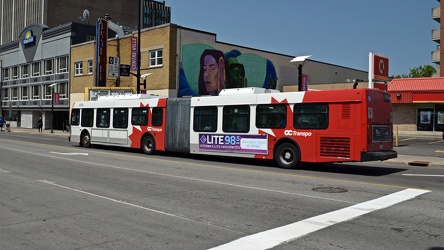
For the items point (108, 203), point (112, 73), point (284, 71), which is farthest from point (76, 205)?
point (284, 71)

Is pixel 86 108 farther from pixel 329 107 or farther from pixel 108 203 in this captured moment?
pixel 108 203

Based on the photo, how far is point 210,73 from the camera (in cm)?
3862

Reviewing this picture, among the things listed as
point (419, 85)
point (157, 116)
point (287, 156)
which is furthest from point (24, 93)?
point (287, 156)

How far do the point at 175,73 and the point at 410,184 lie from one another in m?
26.9

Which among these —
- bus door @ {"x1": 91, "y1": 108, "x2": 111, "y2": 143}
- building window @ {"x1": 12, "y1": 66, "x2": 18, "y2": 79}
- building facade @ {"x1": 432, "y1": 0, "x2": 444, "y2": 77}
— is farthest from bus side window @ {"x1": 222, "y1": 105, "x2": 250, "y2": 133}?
building window @ {"x1": 12, "y1": 66, "x2": 18, "y2": 79}

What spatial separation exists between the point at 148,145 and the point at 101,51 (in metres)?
23.1

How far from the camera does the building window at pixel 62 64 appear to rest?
4934 cm

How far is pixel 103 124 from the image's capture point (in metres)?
23.0

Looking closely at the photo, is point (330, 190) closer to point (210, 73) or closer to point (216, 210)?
point (216, 210)

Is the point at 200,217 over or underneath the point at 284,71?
underneath

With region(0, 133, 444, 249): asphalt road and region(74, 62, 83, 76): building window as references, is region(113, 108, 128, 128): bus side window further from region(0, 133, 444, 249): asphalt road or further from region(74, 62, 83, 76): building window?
region(74, 62, 83, 76): building window

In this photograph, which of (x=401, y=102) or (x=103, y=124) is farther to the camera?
(x=401, y=102)

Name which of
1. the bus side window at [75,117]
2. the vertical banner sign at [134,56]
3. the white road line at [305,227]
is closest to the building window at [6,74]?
the vertical banner sign at [134,56]

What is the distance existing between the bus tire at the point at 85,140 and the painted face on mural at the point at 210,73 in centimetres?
1586
